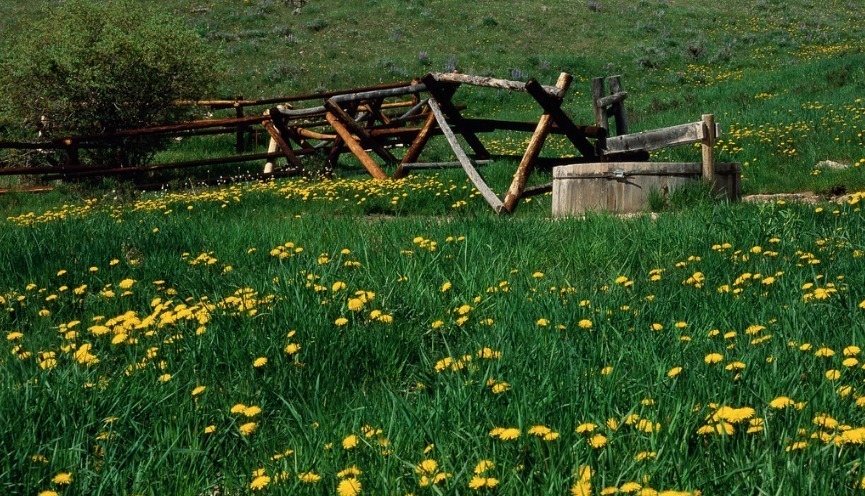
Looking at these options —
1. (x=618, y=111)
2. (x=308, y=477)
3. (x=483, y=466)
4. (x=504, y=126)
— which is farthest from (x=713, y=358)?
(x=618, y=111)

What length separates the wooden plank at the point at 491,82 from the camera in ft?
28.9

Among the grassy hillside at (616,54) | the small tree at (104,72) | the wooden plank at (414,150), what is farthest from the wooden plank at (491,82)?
the small tree at (104,72)

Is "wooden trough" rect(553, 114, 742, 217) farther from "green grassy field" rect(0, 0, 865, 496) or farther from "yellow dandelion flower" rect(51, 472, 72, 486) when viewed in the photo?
"yellow dandelion flower" rect(51, 472, 72, 486)

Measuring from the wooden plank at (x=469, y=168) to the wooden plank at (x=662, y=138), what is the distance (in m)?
1.75

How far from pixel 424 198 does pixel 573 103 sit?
1691 cm

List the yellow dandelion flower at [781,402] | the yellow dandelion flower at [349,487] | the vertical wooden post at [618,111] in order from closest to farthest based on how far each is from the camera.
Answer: the yellow dandelion flower at [349,487] → the yellow dandelion flower at [781,402] → the vertical wooden post at [618,111]

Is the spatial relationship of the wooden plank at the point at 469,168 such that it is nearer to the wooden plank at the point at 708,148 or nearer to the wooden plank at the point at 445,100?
the wooden plank at the point at 445,100

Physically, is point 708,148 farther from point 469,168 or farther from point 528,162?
point 469,168

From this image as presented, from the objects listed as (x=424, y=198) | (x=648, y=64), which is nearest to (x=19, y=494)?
(x=424, y=198)

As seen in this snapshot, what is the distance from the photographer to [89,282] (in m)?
5.21

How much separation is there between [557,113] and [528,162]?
838 mm

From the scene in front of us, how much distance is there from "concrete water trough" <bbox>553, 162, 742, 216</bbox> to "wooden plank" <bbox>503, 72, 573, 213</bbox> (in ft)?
1.24

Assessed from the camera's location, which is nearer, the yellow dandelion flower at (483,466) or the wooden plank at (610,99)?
the yellow dandelion flower at (483,466)

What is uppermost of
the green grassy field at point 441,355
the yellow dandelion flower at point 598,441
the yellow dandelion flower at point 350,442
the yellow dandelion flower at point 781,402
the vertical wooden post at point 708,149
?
the vertical wooden post at point 708,149
